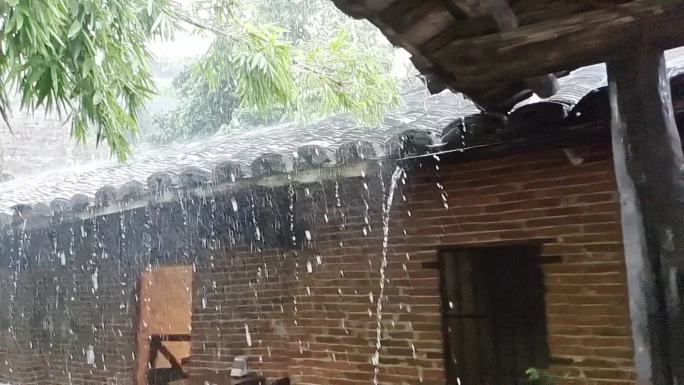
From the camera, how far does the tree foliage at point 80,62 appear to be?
293 centimetres

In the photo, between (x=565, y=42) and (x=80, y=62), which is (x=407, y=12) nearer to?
(x=565, y=42)

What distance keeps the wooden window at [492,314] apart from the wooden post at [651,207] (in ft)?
6.95

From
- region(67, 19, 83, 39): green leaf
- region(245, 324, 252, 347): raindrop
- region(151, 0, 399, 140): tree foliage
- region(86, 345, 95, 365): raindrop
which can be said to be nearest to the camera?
region(67, 19, 83, 39): green leaf

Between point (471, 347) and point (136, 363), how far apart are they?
4.76m

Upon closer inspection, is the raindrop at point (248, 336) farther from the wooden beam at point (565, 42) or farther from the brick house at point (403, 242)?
the wooden beam at point (565, 42)

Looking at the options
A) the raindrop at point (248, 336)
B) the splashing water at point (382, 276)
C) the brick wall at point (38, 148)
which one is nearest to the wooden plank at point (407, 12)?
the splashing water at point (382, 276)

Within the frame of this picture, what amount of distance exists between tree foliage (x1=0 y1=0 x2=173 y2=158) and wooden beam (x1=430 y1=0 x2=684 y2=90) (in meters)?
1.81

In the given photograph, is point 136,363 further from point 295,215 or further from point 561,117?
point 561,117

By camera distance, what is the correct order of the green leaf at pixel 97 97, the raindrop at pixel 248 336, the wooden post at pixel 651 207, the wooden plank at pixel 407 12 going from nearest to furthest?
1. the wooden plank at pixel 407 12
2. the wooden post at pixel 651 207
3. the green leaf at pixel 97 97
4. the raindrop at pixel 248 336

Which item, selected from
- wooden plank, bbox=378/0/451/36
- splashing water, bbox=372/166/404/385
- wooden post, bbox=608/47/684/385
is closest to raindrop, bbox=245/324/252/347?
splashing water, bbox=372/166/404/385

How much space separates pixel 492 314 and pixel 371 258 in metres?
1.02

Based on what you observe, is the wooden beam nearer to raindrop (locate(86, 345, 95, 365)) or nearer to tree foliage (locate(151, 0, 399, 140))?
tree foliage (locate(151, 0, 399, 140))

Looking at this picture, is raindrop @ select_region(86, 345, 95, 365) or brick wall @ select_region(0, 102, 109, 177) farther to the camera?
brick wall @ select_region(0, 102, 109, 177)

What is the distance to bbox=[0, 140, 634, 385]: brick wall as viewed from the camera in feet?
13.0
